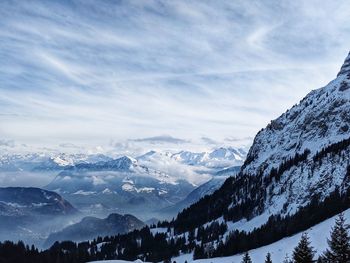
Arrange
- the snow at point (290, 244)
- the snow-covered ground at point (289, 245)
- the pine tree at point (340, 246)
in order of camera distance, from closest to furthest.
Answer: the pine tree at point (340, 246), the snow-covered ground at point (289, 245), the snow at point (290, 244)

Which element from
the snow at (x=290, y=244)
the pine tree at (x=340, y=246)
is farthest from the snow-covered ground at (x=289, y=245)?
the pine tree at (x=340, y=246)

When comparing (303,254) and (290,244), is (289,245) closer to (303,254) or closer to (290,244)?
(290,244)

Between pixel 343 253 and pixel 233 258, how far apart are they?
15899 centimetres

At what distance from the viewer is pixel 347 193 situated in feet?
654

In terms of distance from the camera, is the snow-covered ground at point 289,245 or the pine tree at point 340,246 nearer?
the pine tree at point 340,246

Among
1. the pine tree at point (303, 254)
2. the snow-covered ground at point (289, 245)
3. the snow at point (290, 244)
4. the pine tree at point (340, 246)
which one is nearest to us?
the pine tree at point (340, 246)

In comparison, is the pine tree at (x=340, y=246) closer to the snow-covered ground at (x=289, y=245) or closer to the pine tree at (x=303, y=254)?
the pine tree at (x=303, y=254)

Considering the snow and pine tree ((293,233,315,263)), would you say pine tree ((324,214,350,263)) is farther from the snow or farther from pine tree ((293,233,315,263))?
the snow

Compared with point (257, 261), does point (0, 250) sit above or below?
above

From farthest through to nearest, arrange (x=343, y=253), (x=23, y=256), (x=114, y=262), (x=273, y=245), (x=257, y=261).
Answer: (x=23, y=256)
(x=273, y=245)
(x=257, y=261)
(x=114, y=262)
(x=343, y=253)

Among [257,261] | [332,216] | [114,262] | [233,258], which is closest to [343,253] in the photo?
[114,262]

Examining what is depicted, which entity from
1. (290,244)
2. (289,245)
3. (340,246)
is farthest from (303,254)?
(290,244)

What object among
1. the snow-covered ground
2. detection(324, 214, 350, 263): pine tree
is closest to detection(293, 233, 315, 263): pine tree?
detection(324, 214, 350, 263): pine tree

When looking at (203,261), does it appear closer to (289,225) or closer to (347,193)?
(289,225)
